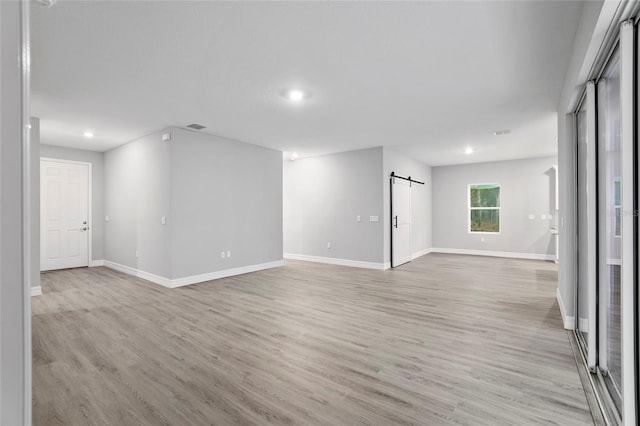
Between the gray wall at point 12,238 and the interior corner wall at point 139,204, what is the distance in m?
4.85

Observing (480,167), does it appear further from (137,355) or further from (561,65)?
(137,355)

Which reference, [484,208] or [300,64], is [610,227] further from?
[484,208]

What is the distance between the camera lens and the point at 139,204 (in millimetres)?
5848

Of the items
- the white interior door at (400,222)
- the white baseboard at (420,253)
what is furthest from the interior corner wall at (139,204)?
the white baseboard at (420,253)

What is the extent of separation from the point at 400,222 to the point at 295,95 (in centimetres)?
448

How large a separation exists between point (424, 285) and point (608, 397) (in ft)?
10.5

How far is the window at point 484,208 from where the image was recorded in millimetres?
8664

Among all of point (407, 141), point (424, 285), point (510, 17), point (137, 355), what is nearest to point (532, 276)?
point (424, 285)

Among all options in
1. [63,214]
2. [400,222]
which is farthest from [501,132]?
[63,214]

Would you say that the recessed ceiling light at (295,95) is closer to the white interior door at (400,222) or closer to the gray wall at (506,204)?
the white interior door at (400,222)

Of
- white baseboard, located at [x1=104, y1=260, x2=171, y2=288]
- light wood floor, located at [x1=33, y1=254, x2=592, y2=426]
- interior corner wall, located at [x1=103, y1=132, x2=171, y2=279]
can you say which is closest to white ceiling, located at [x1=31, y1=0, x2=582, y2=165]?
interior corner wall, located at [x1=103, y1=132, x2=171, y2=279]

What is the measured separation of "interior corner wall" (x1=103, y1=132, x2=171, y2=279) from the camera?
525cm

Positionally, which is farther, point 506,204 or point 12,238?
point 506,204

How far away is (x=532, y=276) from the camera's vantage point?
592 centimetres
